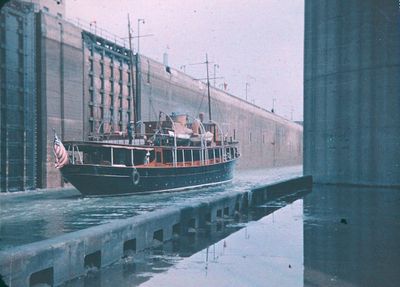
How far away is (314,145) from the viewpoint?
97.7ft

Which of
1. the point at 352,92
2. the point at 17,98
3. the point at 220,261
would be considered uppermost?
the point at 352,92

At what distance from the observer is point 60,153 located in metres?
22.5

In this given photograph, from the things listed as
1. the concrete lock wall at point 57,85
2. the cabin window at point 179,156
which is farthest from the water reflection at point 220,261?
the cabin window at point 179,156

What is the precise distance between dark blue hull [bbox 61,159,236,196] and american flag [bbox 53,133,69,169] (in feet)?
2.30

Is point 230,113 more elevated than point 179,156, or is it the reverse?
point 230,113

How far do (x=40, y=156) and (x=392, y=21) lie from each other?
21.1 m

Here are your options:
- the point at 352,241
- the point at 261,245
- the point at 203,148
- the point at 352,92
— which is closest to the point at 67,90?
the point at 203,148

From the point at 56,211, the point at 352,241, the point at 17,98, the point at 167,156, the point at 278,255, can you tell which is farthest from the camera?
the point at 167,156

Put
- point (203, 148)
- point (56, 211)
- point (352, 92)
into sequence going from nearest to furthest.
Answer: point (56, 211) < point (352, 92) < point (203, 148)

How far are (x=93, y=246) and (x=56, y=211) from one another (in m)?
10.4

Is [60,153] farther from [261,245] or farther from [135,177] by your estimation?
[261,245]

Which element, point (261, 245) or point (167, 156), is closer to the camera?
point (261, 245)

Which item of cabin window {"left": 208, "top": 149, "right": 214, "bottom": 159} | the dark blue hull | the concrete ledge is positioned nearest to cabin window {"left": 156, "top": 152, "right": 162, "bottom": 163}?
the dark blue hull

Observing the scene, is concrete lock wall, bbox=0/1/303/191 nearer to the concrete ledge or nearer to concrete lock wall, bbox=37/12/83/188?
concrete lock wall, bbox=37/12/83/188
